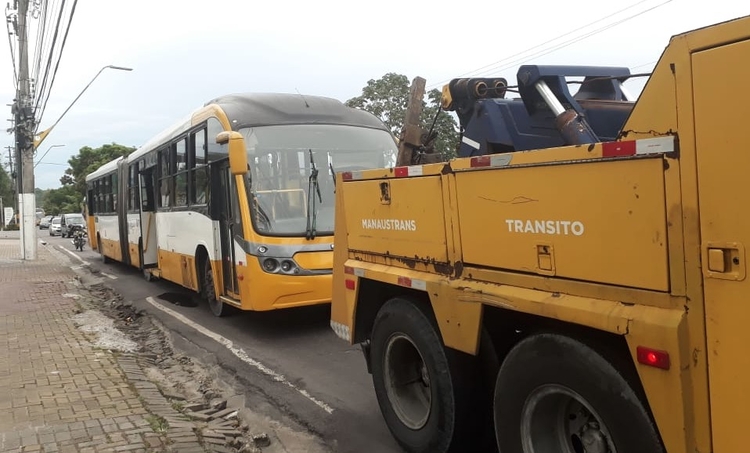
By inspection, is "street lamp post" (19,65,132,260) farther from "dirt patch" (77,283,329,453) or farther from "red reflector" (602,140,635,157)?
"red reflector" (602,140,635,157)

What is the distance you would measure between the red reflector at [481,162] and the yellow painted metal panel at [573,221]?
0.04m

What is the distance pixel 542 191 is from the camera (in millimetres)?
2799

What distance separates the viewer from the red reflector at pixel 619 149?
238 cm

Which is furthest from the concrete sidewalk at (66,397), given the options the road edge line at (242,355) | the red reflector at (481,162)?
the red reflector at (481,162)

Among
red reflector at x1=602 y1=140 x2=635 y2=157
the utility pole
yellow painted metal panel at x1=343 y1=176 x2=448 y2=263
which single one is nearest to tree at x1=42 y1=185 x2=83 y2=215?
the utility pole

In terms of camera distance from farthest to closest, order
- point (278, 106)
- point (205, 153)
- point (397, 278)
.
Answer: point (205, 153) < point (278, 106) < point (397, 278)

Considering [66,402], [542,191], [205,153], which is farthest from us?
[205,153]

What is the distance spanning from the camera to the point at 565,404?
2844mm

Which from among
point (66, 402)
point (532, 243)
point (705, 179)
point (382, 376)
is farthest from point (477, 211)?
point (66, 402)

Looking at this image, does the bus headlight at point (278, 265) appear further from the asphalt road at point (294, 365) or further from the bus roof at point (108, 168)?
the bus roof at point (108, 168)

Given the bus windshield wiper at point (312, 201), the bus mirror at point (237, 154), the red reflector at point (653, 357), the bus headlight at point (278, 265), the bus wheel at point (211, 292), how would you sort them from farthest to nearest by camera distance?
the bus wheel at point (211, 292) < the bus windshield wiper at point (312, 201) < the bus headlight at point (278, 265) < the bus mirror at point (237, 154) < the red reflector at point (653, 357)

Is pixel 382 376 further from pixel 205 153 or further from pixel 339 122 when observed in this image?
pixel 205 153

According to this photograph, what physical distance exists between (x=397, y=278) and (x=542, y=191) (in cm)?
146

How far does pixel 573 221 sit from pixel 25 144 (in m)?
21.2
